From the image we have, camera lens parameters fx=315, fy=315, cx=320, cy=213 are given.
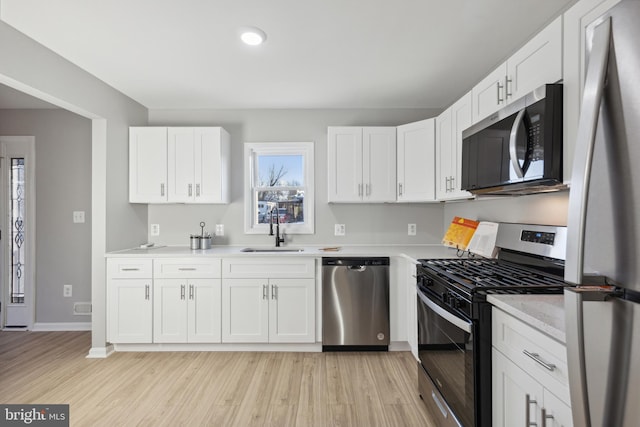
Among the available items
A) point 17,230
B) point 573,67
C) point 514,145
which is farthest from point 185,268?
point 573,67

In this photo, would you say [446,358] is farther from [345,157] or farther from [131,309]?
[131,309]

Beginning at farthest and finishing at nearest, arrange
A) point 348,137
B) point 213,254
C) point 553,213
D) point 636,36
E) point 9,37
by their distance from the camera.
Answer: point 348,137 → point 213,254 → point 9,37 → point 553,213 → point 636,36

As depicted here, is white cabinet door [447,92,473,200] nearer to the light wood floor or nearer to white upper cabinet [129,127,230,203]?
the light wood floor

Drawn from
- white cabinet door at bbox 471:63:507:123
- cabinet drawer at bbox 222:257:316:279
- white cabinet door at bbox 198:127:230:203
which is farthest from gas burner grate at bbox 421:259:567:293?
white cabinet door at bbox 198:127:230:203

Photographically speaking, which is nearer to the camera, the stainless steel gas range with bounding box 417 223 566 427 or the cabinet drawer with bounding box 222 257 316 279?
the stainless steel gas range with bounding box 417 223 566 427

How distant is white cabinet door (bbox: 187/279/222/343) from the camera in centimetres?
297

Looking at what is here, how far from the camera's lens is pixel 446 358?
174cm

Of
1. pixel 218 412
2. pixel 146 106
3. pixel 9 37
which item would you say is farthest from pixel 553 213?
pixel 146 106

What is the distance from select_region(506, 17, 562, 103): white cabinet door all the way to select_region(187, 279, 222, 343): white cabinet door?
2.74 meters

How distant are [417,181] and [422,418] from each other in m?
1.96

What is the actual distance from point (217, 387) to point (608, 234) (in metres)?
2.59

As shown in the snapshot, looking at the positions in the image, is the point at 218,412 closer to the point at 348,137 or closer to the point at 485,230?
the point at 485,230

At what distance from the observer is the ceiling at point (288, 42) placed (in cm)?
186

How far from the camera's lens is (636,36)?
0.51 m
